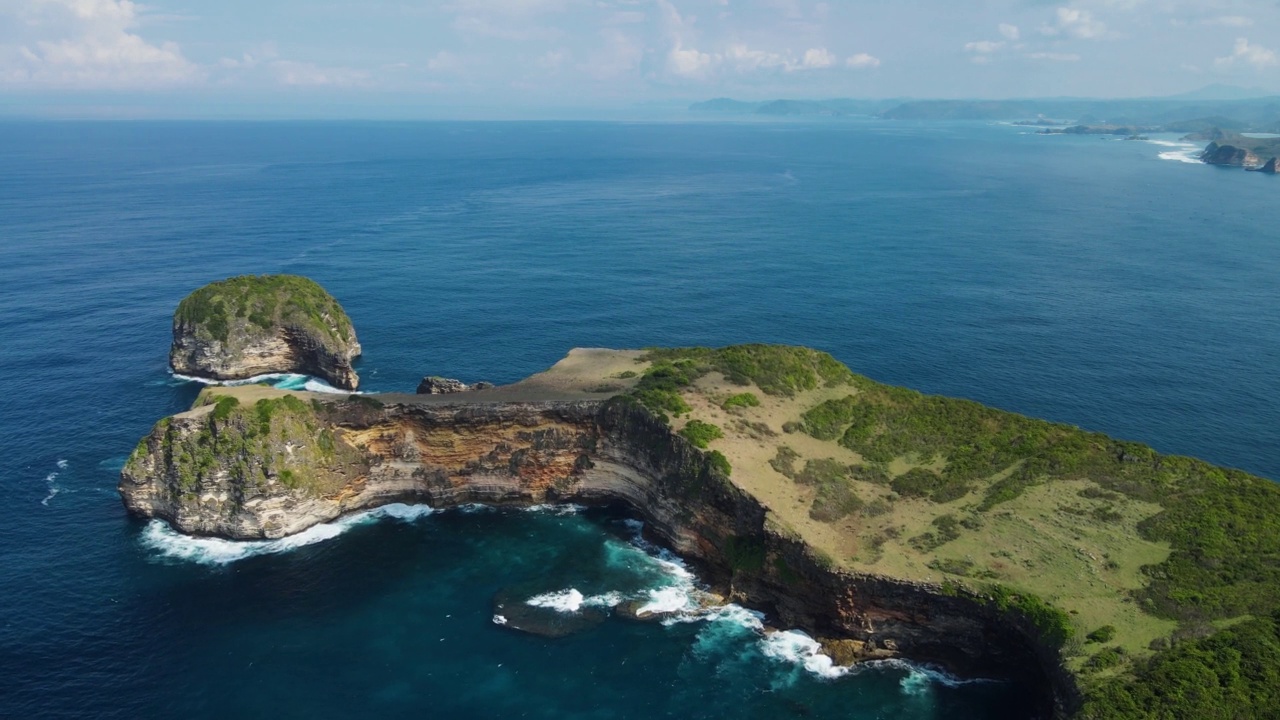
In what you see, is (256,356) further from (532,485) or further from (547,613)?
(547,613)

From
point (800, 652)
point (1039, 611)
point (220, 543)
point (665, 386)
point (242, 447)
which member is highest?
point (665, 386)

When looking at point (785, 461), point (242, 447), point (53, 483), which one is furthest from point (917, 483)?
point (53, 483)

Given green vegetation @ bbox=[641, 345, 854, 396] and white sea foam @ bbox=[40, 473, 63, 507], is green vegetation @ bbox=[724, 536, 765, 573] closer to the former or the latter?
green vegetation @ bbox=[641, 345, 854, 396]

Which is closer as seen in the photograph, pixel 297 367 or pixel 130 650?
pixel 130 650

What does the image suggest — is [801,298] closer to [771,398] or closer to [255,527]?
[771,398]

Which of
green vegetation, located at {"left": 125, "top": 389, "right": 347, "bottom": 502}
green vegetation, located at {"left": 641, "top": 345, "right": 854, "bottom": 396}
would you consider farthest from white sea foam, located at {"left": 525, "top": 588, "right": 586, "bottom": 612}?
green vegetation, located at {"left": 641, "top": 345, "right": 854, "bottom": 396}

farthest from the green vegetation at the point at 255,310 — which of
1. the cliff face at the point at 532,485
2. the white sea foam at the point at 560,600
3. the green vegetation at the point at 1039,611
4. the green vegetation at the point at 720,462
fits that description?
the green vegetation at the point at 1039,611

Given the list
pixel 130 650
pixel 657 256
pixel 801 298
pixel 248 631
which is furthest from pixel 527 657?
pixel 657 256
